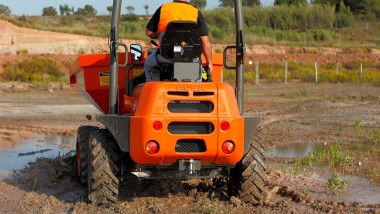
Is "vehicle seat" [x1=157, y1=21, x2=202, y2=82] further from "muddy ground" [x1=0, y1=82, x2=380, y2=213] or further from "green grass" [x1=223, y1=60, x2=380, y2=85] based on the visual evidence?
"green grass" [x1=223, y1=60, x2=380, y2=85]

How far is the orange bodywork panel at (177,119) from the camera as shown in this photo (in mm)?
7777

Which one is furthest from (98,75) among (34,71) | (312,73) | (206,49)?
(312,73)

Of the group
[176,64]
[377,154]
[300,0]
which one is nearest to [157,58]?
[176,64]

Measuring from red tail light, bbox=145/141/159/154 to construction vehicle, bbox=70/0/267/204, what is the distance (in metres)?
0.01

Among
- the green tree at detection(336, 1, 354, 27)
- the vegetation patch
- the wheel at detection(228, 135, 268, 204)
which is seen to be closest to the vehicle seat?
the wheel at detection(228, 135, 268, 204)

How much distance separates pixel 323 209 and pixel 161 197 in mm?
1960

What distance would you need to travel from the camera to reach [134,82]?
9.18m

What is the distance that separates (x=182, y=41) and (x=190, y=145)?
110 cm

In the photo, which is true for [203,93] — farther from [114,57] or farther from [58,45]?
[58,45]

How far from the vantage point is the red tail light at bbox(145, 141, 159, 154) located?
25.5 feet

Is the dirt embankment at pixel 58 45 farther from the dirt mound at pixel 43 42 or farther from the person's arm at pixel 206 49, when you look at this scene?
the person's arm at pixel 206 49

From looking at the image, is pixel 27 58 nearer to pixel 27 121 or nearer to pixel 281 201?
pixel 27 121

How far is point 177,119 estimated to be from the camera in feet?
25.6

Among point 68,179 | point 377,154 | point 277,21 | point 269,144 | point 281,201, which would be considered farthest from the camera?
point 277,21
